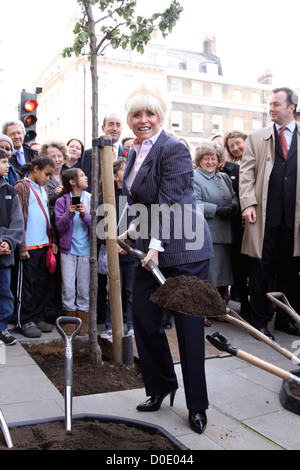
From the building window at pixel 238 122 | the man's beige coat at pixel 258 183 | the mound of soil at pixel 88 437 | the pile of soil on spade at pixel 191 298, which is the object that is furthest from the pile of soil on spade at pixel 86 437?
the building window at pixel 238 122

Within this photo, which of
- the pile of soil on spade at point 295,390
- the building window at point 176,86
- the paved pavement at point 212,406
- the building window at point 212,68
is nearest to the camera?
the paved pavement at point 212,406

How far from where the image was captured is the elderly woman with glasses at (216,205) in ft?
18.6

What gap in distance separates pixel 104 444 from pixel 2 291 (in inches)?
101

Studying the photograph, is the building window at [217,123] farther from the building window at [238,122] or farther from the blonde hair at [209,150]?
the blonde hair at [209,150]

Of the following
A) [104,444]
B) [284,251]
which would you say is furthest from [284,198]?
[104,444]

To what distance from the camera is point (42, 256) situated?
534 centimetres

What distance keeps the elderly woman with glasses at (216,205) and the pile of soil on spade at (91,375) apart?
1.77 metres

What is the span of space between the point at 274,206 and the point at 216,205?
2.31ft

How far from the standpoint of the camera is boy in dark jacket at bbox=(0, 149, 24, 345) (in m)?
4.75

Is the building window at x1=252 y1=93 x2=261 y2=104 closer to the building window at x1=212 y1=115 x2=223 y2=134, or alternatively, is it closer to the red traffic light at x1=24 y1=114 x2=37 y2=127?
the building window at x1=212 y1=115 x2=223 y2=134


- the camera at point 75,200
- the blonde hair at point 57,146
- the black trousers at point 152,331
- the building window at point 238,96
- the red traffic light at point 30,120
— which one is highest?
the building window at point 238,96

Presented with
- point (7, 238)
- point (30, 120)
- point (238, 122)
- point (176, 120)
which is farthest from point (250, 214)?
point (238, 122)

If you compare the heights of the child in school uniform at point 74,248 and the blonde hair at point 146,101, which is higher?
the blonde hair at point 146,101

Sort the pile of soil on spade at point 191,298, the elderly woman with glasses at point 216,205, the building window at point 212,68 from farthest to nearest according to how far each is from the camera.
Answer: the building window at point 212,68, the elderly woman with glasses at point 216,205, the pile of soil on spade at point 191,298
